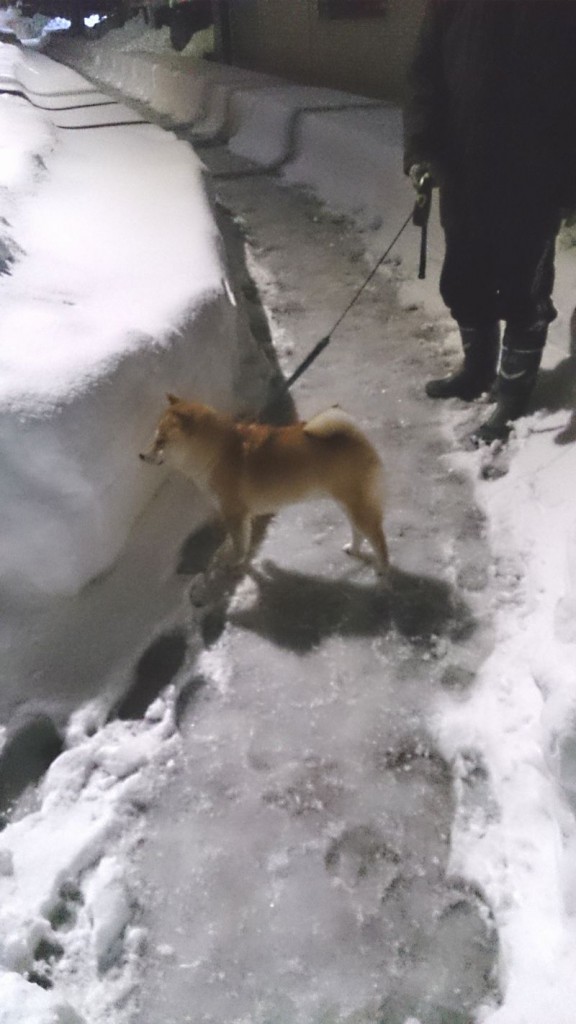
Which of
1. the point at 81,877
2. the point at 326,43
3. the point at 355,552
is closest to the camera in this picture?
the point at 81,877

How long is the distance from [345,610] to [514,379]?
4.24 ft

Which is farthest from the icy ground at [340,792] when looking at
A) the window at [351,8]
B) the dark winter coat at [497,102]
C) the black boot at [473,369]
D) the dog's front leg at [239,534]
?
the window at [351,8]

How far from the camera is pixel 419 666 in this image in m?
2.32

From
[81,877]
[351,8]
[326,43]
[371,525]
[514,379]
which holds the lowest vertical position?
[81,877]

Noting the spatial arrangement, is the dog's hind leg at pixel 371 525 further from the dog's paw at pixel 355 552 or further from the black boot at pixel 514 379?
the black boot at pixel 514 379

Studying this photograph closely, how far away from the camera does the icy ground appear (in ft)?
5.29

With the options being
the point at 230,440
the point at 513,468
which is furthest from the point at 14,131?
the point at 513,468

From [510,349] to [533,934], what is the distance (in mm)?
2168

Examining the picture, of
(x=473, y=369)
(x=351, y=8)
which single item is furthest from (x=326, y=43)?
(x=473, y=369)

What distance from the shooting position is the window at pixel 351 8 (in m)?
7.09

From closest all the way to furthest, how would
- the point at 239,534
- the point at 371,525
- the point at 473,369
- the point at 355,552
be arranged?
the point at 371,525 → the point at 239,534 → the point at 355,552 → the point at 473,369

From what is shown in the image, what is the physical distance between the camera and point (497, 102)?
8.05 feet

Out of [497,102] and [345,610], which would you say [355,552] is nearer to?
[345,610]

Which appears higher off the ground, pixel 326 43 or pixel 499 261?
pixel 326 43
